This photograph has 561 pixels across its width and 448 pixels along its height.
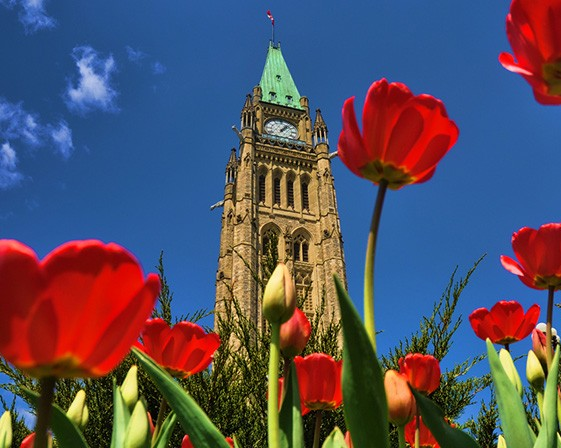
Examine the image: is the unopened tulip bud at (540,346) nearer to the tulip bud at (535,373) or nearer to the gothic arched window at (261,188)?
the tulip bud at (535,373)

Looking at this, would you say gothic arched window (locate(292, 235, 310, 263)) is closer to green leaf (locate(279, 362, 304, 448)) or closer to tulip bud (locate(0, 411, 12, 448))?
tulip bud (locate(0, 411, 12, 448))

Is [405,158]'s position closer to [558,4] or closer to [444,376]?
[558,4]

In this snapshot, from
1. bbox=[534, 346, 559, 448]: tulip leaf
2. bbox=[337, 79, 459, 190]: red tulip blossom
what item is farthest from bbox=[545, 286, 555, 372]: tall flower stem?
bbox=[337, 79, 459, 190]: red tulip blossom

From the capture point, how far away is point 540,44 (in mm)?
656

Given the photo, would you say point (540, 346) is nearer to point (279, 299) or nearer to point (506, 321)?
point (506, 321)

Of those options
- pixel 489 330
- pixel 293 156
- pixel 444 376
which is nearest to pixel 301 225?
pixel 293 156

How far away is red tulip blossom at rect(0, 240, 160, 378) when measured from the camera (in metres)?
0.45

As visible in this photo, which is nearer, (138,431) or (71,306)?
(71,306)

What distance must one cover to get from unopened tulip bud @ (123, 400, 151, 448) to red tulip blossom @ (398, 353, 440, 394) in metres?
0.72

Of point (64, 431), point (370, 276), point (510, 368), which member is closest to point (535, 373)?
point (510, 368)

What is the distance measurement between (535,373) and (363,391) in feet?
3.15

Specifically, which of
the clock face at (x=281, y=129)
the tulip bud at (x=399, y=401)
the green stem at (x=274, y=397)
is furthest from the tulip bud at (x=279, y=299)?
the clock face at (x=281, y=129)

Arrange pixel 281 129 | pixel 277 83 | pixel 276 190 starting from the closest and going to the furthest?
pixel 276 190
pixel 281 129
pixel 277 83

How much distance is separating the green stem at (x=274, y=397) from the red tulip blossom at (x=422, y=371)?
2.03ft
